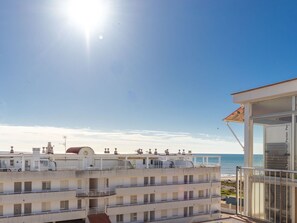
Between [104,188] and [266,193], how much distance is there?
24237 millimetres

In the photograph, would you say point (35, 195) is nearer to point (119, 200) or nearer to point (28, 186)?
point (28, 186)

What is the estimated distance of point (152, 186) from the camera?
39.8 metres

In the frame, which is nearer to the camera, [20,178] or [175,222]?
[20,178]

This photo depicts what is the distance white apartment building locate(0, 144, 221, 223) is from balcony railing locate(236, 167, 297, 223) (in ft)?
72.1

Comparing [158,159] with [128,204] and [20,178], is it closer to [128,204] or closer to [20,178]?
[128,204]

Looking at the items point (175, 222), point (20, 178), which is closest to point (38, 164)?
point (20, 178)

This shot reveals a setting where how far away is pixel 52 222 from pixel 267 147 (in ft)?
85.9

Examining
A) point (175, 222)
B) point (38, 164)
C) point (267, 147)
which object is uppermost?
point (267, 147)

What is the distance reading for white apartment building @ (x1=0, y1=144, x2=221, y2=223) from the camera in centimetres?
3253

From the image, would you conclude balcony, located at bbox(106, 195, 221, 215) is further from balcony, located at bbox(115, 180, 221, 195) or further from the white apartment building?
balcony, located at bbox(115, 180, 221, 195)

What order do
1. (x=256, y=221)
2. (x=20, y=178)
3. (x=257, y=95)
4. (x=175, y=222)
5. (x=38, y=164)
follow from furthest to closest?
(x=175, y=222), (x=38, y=164), (x=20, y=178), (x=257, y=95), (x=256, y=221)

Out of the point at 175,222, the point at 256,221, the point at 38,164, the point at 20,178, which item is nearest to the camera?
the point at 256,221

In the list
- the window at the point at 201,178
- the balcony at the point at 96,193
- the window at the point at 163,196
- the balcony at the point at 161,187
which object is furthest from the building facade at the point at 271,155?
the window at the point at 201,178

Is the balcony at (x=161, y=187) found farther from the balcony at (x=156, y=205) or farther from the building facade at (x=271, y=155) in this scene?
the building facade at (x=271, y=155)
